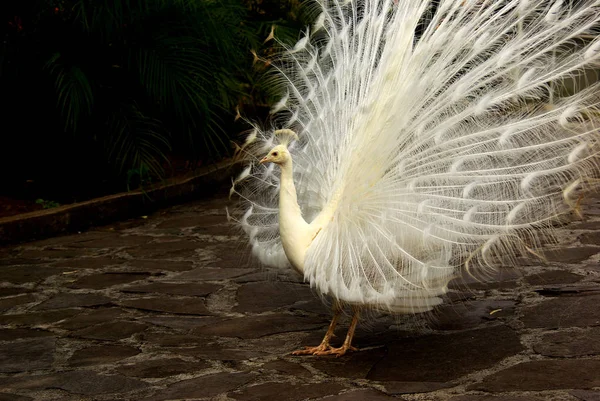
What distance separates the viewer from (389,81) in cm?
441

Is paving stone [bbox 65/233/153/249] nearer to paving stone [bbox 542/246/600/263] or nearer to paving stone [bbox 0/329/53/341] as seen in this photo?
paving stone [bbox 0/329/53/341]

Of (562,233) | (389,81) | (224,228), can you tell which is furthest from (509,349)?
(224,228)

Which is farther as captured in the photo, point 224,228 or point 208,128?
point 208,128

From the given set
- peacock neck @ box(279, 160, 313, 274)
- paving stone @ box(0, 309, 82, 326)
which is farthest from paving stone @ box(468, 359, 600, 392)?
paving stone @ box(0, 309, 82, 326)

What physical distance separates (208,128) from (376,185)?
4632mm

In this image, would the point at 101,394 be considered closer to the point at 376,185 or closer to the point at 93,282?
the point at 376,185

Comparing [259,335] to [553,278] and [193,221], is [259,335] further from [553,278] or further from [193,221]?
A: [193,221]

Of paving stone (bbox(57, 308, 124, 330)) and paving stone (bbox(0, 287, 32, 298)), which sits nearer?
paving stone (bbox(57, 308, 124, 330))

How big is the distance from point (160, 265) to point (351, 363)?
256cm

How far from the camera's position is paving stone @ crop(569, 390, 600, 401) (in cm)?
364

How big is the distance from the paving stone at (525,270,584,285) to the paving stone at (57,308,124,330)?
8.29 feet

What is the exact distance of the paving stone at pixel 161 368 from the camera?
4328 mm

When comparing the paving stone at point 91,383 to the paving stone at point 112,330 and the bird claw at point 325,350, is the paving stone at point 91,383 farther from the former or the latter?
the bird claw at point 325,350

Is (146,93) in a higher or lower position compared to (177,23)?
lower
